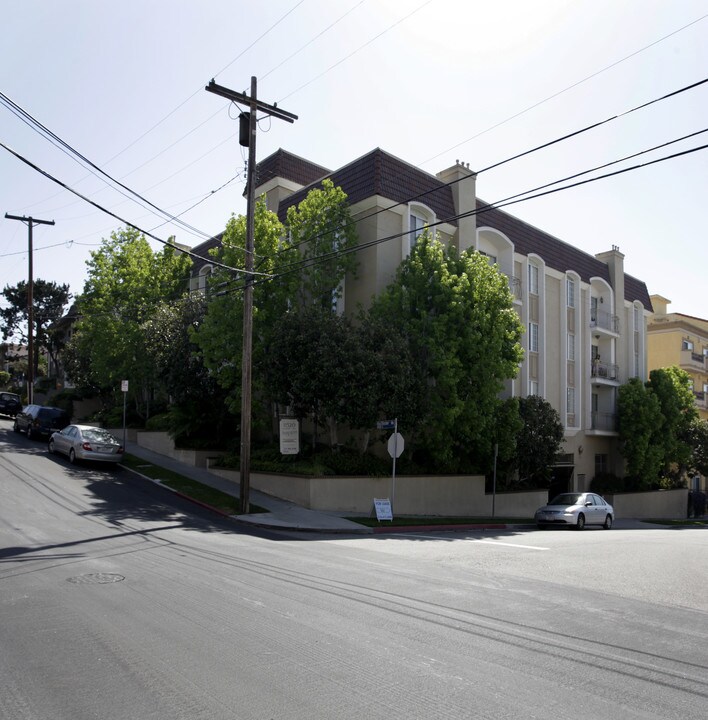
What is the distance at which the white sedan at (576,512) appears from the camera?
2323cm

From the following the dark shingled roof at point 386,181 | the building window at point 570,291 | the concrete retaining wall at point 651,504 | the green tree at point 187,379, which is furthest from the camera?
the building window at point 570,291

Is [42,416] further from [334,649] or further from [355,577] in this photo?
[334,649]

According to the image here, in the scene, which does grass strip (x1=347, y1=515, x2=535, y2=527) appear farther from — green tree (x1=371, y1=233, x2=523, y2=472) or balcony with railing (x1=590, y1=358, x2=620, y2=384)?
balcony with railing (x1=590, y1=358, x2=620, y2=384)

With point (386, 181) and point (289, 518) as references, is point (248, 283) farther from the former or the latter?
point (386, 181)

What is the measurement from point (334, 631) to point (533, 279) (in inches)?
1165

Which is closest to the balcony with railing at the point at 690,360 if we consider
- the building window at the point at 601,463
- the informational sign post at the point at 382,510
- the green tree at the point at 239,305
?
the building window at the point at 601,463

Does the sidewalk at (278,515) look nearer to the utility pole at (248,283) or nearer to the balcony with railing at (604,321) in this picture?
the utility pole at (248,283)

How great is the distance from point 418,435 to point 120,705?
19317mm

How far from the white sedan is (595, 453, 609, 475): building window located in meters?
12.0

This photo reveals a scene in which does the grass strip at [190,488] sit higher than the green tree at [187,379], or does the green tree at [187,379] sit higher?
the green tree at [187,379]

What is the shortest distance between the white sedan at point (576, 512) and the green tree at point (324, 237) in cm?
1085

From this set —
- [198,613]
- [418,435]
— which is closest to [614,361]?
[418,435]

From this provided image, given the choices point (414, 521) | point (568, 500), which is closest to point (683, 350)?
point (568, 500)

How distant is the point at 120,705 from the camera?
457 cm
